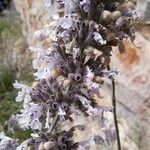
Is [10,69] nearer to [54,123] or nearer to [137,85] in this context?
[137,85]

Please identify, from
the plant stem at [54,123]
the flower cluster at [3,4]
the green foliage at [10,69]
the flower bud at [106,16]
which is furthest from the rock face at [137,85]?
the flower cluster at [3,4]

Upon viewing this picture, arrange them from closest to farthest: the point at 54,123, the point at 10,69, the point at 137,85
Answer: the point at 54,123 → the point at 137,85 → the point at 10,69

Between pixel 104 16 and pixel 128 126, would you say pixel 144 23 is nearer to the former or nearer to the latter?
pixel 128 126

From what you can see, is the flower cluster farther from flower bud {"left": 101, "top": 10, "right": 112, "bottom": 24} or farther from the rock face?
flower bud {"left": 101, "top": 10, "right": 112, "bottom": 24}

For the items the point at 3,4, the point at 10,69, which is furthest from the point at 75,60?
the point at 3,4

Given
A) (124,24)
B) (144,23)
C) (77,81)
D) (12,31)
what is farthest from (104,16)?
(12,31)

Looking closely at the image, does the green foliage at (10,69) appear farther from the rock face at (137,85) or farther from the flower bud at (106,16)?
the flower bud at (106,16)

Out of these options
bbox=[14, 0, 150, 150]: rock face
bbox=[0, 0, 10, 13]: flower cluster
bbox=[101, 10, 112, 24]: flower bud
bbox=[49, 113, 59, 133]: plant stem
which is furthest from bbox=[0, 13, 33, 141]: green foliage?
bbox=[101, 10, 112, 24]: flower bud

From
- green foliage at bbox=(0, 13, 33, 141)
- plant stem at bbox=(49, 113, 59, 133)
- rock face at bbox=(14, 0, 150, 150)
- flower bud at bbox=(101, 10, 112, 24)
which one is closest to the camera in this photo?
flower bud at bbox=(101, 10, 112, 24)
